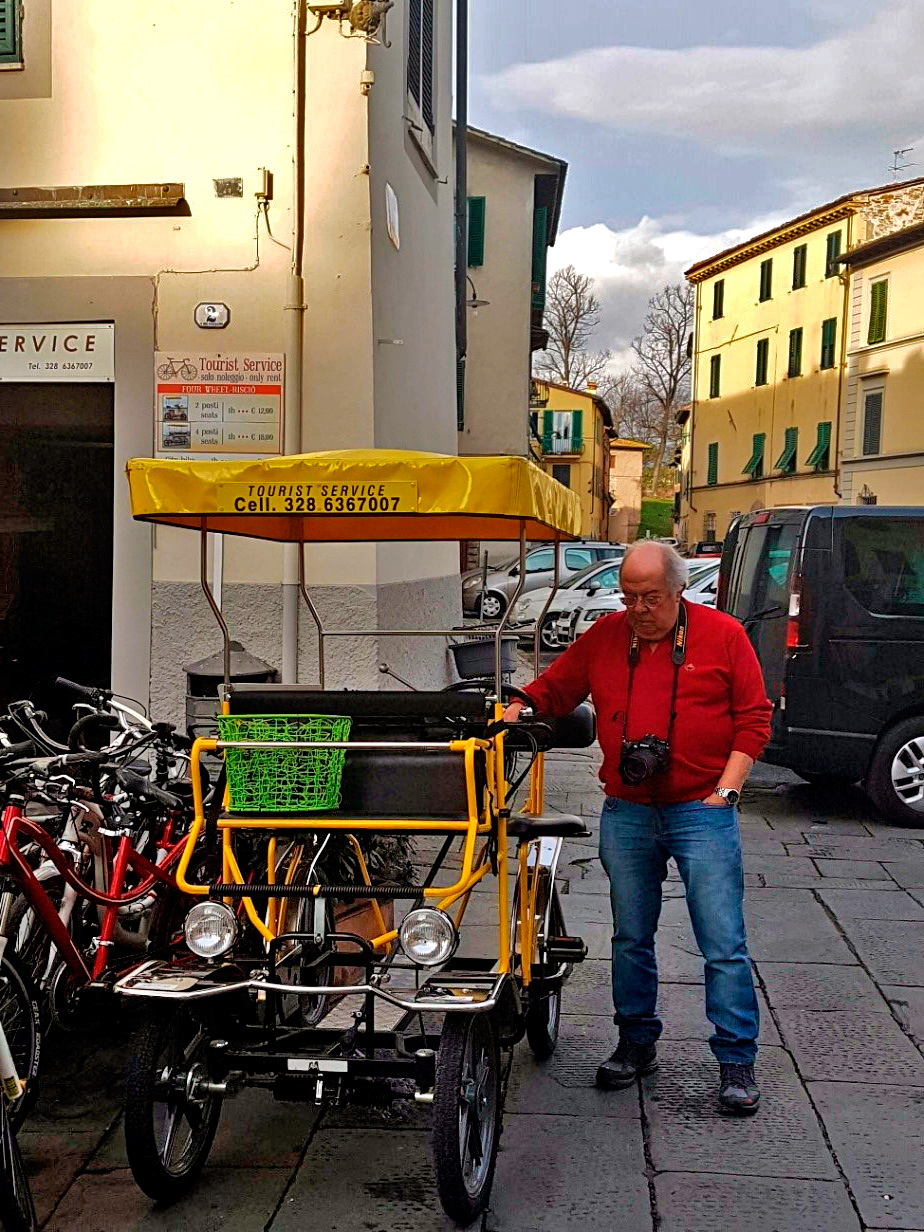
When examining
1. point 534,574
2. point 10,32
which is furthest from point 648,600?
point 534,574

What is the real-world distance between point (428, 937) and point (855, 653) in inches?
233

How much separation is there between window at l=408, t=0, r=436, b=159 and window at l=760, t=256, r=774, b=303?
41536 mm

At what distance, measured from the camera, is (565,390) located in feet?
185

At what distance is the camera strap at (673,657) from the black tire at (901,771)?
5029mm

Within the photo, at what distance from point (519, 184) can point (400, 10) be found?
17253 mm

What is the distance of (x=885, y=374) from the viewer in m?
41.7

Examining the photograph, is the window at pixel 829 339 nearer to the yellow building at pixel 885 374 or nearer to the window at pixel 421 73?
the yellow building at pixel 885 374

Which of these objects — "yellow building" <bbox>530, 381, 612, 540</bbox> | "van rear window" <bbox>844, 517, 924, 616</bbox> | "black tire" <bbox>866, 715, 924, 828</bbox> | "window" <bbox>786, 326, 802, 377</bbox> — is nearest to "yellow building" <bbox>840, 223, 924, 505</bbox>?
"window" <bbox>786, 326, 802, 377</bbox>

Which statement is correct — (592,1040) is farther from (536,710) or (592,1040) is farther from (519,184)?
(519,184)

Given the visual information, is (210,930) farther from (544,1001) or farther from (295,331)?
(295,331)

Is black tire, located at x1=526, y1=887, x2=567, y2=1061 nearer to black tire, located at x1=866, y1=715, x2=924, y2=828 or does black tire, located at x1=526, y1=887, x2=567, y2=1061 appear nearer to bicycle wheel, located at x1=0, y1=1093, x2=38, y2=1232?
bicycle wheel, located at x1=0, y1=1093, x2=38, y2=1232

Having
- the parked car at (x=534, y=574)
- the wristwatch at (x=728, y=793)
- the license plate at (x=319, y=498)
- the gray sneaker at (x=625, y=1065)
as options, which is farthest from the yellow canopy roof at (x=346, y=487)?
the parked car at (x=534, y=574)

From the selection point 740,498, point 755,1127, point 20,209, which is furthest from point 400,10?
point 740,498

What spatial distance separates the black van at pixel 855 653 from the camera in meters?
8.80
